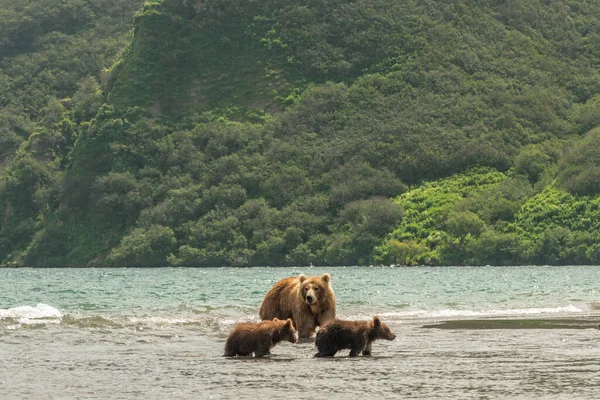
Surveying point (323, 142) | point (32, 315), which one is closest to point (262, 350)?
point (32, 315)

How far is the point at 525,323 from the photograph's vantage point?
25.6 m

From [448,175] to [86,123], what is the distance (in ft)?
139

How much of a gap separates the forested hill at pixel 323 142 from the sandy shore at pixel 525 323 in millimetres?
69428

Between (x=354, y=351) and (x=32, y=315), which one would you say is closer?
(x=354, y=351)

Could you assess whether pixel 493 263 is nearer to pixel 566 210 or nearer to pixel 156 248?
pixel 566 210

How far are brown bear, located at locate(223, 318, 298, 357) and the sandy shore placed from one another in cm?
669

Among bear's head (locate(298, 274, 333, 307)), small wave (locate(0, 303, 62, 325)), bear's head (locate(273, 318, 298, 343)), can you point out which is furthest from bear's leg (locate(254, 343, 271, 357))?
small wave (locate(0, 303, 62, 325))

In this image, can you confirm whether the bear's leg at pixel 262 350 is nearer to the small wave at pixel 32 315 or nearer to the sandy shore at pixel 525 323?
the sandy shore at pixel 525 323

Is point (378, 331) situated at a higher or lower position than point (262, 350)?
higher

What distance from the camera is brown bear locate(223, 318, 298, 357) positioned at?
19.0 m

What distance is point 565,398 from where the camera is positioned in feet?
46.1

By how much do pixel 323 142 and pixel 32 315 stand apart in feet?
310

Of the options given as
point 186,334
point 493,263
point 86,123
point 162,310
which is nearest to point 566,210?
point 493,263

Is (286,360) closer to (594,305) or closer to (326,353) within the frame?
(326,353)
